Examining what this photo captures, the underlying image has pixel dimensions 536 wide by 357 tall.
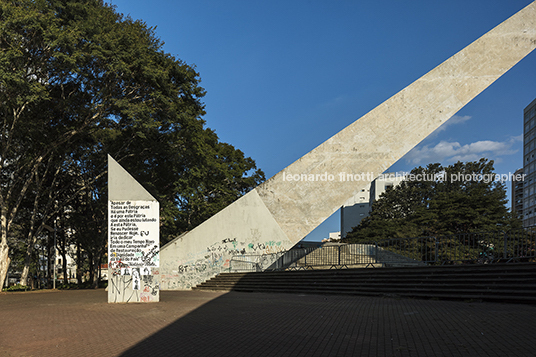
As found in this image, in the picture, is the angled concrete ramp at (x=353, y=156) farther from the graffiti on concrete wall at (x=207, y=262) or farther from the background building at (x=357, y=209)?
the background building at (x=357, y=209)

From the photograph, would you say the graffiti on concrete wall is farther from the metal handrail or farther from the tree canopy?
the tree canopy

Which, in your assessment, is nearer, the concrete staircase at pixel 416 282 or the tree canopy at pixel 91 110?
the concrete staircase at pixel 416 282

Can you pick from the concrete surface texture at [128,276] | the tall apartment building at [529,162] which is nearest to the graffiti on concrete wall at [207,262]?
the concrete surface texture at [128,276]

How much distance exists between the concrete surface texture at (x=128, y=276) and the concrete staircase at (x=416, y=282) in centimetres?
489

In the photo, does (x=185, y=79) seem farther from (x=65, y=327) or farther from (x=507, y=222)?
(x=507, y=222)

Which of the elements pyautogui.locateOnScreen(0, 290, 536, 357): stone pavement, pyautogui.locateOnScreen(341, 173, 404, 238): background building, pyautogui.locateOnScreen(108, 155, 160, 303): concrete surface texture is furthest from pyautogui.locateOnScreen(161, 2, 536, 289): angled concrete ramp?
pyautogui.locateOnScreen(341, 173, 404, 238): background building

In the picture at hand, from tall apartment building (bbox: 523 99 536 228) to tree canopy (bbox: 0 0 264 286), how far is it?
59704 millimetres

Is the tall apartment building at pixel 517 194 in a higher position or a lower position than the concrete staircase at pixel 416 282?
higher

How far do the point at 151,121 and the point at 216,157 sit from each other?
1191 centimetres

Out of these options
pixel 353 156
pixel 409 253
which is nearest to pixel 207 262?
pixel 353 156

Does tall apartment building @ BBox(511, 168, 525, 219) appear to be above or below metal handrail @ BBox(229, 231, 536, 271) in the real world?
above

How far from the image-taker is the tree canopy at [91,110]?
1493 centimetres

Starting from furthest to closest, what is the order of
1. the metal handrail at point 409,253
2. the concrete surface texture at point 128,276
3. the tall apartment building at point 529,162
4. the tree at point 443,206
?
the tall apartment building at point 529,162 < the tree at point 443,206 < the metal handrail at point 409,253 < the concrete surface texture at point 128,276

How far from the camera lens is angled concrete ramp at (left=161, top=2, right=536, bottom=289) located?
1734 cm
